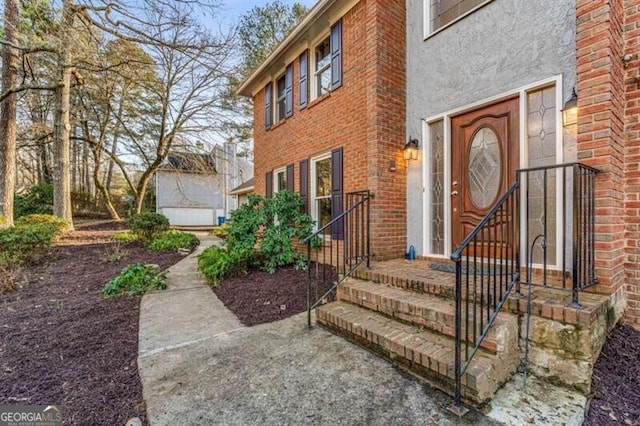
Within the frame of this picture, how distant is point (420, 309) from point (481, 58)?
3166 millimetres

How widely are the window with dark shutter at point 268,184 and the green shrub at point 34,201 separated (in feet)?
36.3

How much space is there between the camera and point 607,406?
2027 mm

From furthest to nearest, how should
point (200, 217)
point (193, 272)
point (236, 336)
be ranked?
point (200, 217)
point (193, 272)
point (236, 336)

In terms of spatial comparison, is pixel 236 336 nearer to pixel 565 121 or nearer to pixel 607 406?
pixel 607 406

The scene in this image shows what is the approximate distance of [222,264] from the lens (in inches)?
204

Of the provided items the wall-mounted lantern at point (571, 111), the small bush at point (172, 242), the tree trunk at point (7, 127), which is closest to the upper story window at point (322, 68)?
the wall-mounted lantern at point (571, 111)

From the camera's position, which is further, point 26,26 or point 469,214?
point 26,26

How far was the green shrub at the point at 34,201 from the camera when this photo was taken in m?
12.8

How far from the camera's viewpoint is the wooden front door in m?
3.46

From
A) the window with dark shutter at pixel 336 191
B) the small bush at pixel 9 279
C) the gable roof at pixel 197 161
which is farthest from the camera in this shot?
the gable roof at pixel 197 161

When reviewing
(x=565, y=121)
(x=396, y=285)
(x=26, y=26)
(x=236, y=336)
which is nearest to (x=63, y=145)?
(x=26, y=26)


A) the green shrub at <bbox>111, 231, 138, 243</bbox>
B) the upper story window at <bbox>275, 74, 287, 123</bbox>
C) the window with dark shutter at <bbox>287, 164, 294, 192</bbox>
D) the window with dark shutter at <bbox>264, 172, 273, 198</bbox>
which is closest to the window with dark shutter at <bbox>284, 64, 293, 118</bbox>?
the upper story window at <bbox>275, 74, 287, 123</bbox>

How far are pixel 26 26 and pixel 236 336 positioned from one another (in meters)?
9.45

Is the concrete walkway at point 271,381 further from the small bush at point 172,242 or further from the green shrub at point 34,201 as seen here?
the green shrub at point 34,201
